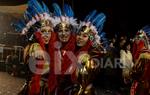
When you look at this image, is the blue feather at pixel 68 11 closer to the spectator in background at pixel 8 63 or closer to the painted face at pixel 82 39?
the painted face at pixel 82 39

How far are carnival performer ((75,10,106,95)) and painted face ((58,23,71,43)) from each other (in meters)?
0.14

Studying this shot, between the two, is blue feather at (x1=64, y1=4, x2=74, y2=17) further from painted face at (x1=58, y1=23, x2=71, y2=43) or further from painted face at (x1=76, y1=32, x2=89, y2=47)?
painted face at (x1=76, y1=32, x2=89, y2=47)

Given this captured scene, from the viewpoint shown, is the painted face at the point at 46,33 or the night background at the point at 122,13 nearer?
the painted face at the point at 46,33

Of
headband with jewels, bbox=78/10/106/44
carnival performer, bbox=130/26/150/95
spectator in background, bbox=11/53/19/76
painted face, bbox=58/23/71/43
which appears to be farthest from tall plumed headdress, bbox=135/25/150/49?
spectator in background, bbox=11/53/19/76

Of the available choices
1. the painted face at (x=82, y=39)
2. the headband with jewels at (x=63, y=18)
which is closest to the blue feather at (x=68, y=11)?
the headband with jewels at (x=63, y=18)

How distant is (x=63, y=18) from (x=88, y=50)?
570mm

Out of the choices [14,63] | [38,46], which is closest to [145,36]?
[38,46]

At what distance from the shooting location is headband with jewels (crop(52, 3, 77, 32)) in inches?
217

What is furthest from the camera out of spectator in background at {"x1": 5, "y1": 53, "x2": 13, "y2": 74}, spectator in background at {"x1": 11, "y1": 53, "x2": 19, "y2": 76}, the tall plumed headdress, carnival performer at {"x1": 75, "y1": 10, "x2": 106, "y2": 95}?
spectator in background at {"x1": 5, "y1": 53, "x2": 13, "y2": 74}

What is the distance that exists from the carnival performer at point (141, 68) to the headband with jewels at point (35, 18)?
53.5 inches

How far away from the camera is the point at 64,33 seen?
214 inches

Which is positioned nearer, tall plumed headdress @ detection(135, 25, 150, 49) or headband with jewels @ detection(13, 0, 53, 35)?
headband with jewels @ detection(13, 0, 53, 35)

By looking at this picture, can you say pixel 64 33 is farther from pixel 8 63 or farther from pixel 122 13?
pixel 8 63

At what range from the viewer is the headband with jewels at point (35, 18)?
5.48 m
